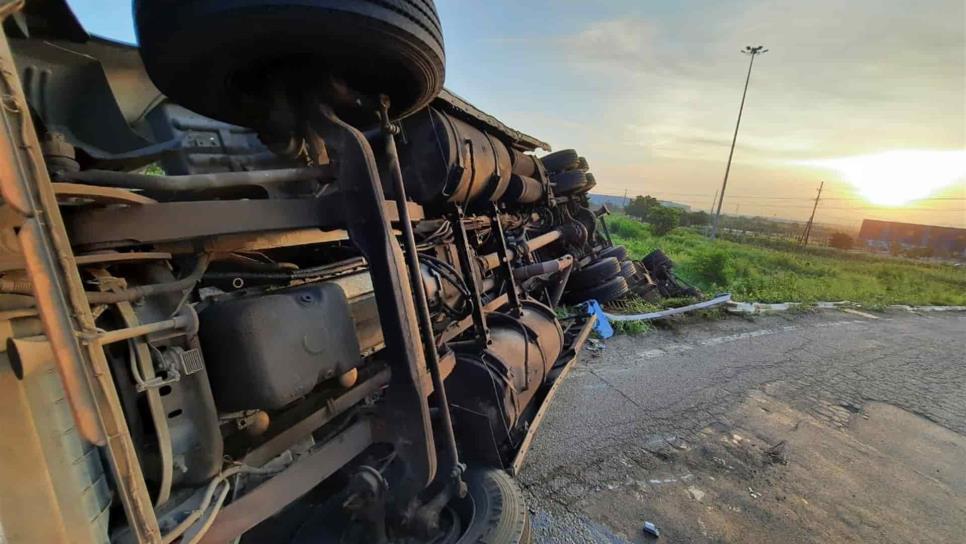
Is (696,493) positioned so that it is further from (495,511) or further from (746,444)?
(495,511)

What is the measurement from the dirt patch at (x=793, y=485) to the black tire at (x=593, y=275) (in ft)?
9.07

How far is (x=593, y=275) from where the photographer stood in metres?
→ 6.75

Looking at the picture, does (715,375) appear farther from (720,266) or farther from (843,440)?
(720,266)

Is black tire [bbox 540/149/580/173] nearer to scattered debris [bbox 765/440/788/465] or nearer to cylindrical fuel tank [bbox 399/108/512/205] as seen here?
cylindrical fuel tank [bbox 399/108/512/205]

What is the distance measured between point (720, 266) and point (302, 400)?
12.2 meters

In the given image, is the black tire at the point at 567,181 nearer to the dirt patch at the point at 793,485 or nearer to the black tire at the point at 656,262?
the black tire at the point at 656,262

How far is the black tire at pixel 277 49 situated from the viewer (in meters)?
1.29

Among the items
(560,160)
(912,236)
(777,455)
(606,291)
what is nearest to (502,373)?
(777,455)

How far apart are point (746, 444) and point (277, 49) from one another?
4232 millimetres

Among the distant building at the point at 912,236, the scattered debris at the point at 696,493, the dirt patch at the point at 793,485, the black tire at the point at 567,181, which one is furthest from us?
the distant building at the point at 912,236

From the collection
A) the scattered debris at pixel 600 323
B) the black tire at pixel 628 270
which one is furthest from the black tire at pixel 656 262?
the scattered debris at pixel 600 323

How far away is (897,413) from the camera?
4.63 metres

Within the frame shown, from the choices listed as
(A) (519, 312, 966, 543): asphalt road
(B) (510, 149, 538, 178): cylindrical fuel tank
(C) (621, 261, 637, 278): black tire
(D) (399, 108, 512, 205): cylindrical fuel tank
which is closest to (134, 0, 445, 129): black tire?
(D) (399, 108, 512, 205): cylindrical fuel tank

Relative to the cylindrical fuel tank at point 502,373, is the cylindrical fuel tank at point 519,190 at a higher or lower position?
higher
